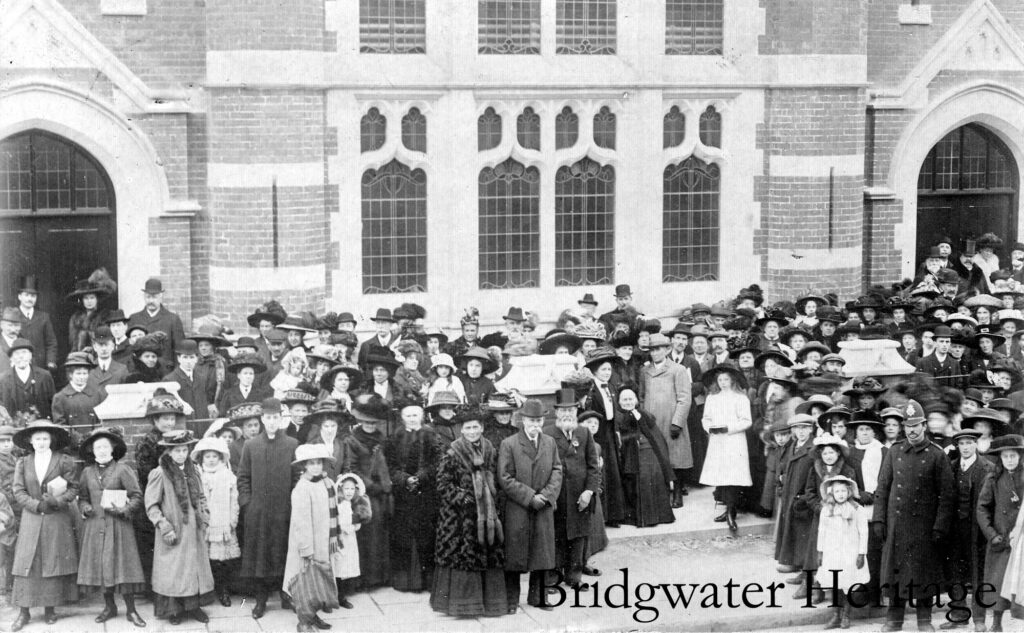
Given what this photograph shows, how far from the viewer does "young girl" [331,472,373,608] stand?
462 inches

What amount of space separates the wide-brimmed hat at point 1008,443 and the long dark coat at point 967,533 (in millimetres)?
186

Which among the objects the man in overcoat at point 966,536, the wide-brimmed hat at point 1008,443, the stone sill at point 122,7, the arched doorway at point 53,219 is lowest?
the man in overcoat at point 966,536

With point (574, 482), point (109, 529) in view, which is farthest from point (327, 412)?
point (574, 482)

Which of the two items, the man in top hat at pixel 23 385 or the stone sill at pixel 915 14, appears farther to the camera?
the stone sill at pixel 915 14

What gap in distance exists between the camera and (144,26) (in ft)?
54.4

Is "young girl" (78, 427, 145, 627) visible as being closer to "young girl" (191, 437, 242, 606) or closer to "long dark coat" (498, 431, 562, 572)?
"young girl" (191, 437, 242, 606)

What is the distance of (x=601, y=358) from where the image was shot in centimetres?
1392

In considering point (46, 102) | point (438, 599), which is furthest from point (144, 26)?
point (438, 599)

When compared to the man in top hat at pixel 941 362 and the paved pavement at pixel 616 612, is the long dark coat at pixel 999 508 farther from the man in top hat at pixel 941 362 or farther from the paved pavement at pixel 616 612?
the man in top hat at pixel 941 362

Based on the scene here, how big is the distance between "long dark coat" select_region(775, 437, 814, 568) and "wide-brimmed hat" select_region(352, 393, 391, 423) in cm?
349

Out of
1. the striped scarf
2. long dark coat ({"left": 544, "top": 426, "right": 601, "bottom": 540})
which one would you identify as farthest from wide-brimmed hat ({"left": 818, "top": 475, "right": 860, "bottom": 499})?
the striped scarf

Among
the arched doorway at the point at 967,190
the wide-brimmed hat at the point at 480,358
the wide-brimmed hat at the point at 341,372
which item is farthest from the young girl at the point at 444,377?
the arched doorway at the point at 967,190

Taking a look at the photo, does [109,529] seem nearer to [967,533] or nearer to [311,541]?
[311,541]

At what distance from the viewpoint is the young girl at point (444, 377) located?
13512 millimetres
